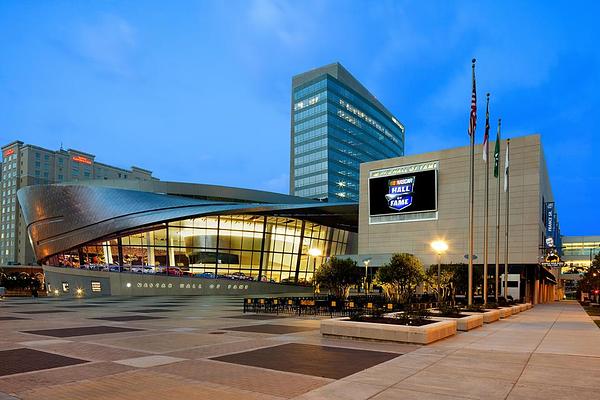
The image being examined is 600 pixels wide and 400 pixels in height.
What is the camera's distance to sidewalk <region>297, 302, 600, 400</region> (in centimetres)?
898

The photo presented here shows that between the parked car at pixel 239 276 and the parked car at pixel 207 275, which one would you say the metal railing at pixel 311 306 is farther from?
the parked car at pixel 239 276

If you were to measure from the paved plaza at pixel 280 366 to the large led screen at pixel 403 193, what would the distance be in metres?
43.5

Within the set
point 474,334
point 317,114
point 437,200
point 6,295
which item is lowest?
point 6,295

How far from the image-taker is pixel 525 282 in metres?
55.2

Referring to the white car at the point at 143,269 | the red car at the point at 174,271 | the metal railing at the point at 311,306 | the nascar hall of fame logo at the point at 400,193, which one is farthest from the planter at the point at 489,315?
the white car at the point at 143,269

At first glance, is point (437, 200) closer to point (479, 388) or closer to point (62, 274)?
point (62, 274)

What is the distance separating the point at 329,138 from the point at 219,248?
7860 centimetres

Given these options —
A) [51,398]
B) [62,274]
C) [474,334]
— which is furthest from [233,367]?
[62,274]

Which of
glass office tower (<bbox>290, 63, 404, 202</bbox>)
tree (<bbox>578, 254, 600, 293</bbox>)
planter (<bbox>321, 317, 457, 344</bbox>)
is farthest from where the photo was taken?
glass office tower (<bbox>290, 63, 404, 202</bbox>)

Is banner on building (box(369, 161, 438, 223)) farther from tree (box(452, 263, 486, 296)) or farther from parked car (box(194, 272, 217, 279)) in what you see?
parked car (box(194, 272, 217, 279))

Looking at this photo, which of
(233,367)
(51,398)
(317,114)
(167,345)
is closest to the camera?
(51,398)

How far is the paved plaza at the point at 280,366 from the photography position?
903 centimetres

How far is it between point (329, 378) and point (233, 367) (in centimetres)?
245

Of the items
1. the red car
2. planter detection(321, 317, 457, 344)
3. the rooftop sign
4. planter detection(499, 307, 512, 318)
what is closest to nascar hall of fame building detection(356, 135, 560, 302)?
planter detection(499, 307, 512, 318)
